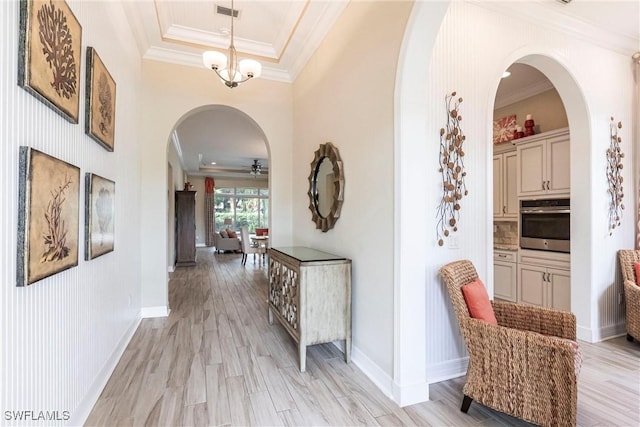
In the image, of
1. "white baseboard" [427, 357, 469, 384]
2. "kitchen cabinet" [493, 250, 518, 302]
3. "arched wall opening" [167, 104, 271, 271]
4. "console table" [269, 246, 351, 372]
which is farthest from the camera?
"arched wall opening" [167, 104, 271, 271]

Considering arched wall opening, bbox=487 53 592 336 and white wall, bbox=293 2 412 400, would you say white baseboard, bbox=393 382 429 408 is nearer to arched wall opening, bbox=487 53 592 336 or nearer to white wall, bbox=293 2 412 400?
white wall, bbox=293 2 412 400

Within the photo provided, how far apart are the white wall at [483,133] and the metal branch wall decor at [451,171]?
0.20 feet

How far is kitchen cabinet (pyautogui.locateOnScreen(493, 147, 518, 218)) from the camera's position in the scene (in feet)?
13.5

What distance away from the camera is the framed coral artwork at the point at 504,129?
439 centimetres

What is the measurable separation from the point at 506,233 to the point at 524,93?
6.51ft

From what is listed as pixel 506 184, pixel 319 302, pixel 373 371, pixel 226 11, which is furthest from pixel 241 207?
pixel 373 371

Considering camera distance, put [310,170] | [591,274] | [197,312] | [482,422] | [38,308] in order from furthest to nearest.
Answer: [197,312], [310,170], [591,274], [482,422], [38,308]

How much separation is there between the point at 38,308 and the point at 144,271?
2.57 metres

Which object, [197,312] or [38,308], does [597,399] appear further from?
[197,312]

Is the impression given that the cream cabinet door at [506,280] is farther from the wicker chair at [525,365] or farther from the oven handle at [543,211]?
the wicker chair at [525,365]

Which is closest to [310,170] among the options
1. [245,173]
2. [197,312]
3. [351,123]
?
[351,123]

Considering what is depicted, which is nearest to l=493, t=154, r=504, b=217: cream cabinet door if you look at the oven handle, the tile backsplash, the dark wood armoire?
the tile backsplash

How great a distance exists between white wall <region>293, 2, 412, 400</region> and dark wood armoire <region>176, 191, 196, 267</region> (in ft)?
18.8

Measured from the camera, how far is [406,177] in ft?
6.64
